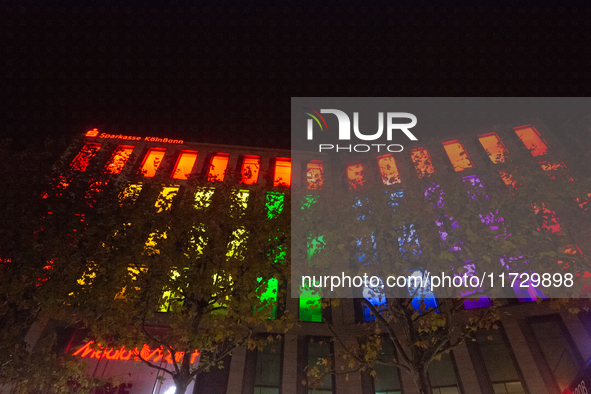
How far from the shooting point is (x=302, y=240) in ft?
50.1

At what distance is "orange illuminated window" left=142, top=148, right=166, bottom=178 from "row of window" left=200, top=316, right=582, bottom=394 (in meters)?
18.5

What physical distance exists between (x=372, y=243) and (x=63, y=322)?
1958 cm

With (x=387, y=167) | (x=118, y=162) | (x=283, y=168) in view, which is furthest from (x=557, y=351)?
(x=118, y=162)

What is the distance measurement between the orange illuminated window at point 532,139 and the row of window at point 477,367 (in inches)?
555

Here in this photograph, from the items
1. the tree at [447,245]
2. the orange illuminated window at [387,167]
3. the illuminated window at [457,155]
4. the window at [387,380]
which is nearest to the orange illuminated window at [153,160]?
the tree at [447,245]

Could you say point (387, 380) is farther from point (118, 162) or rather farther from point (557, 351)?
point (118, 162)

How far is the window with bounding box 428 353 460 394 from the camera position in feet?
61.5

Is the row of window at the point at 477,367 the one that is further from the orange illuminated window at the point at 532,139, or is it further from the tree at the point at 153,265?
the orange illuminated window at the point at 532,139

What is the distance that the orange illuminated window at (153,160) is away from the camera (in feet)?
98.2

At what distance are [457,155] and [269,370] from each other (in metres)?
23.5

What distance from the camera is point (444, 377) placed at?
19.1 metres

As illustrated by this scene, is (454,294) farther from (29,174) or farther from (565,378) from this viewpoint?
(29,174)

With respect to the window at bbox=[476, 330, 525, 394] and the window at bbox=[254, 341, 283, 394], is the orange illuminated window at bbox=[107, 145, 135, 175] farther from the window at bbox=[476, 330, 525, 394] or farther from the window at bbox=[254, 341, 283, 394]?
the window at bbox=[476, 330, 525, 394]

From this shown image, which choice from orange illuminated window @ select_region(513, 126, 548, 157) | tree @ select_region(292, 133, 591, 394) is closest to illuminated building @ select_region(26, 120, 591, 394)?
tree @ select_region(292, 133, 591, 394)
